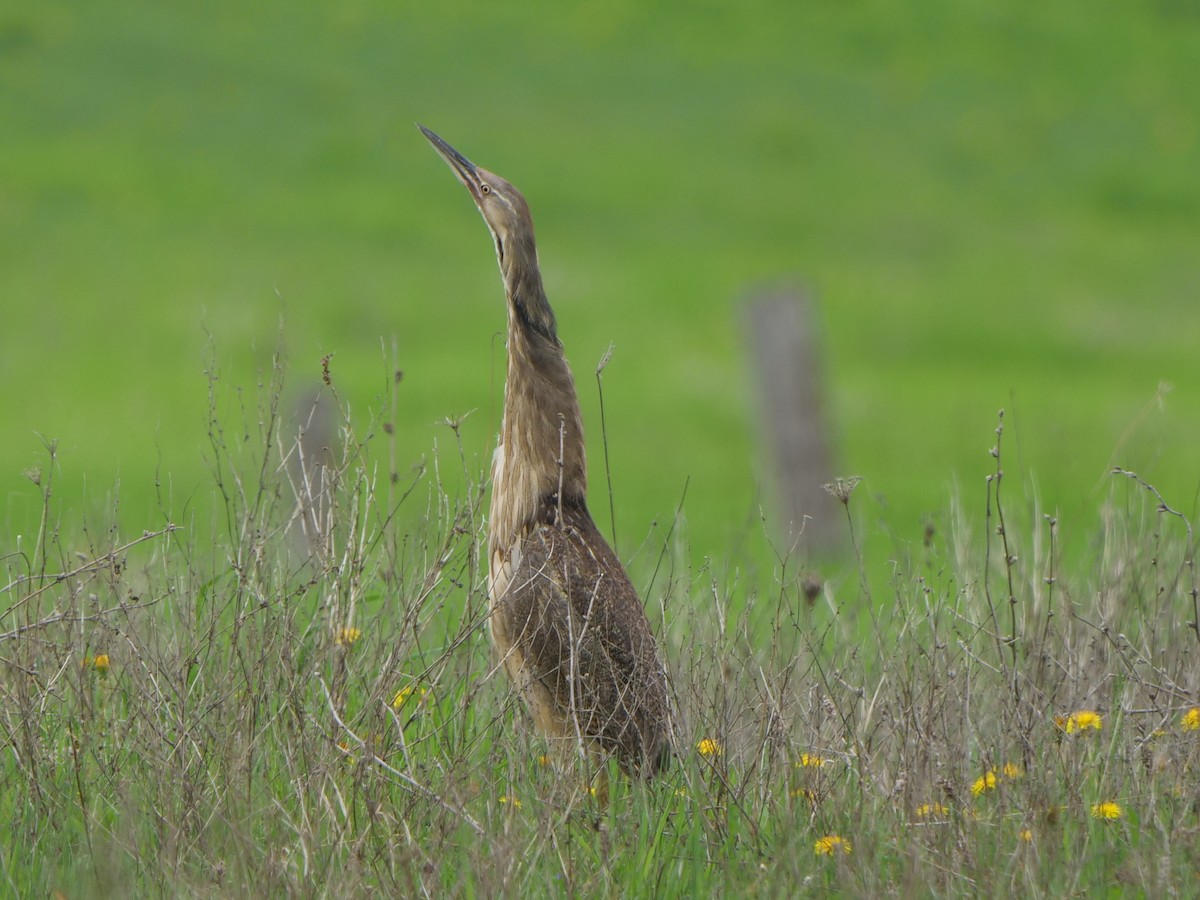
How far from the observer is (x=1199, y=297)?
24438 millimetres

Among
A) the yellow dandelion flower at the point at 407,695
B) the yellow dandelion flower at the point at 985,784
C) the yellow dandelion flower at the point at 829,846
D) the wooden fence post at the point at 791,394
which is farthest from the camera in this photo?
the wooden fence post at the point at 791,394

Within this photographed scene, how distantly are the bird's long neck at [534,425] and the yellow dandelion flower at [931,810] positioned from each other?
162 centimetres

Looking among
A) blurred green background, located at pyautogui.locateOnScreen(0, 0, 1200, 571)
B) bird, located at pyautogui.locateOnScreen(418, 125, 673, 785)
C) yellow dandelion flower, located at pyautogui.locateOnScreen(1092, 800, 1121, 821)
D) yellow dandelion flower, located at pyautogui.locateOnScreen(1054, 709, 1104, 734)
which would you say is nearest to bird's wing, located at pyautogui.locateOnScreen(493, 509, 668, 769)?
bird, located at pyautogui.locateOnScreen(418, 125, 673, 785)

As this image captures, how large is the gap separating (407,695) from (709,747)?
854 millimetres

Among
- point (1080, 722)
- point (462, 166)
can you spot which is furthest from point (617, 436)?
point (1080, 722)

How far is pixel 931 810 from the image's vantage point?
4.01 meters

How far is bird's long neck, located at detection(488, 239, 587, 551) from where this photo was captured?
517 centimetres

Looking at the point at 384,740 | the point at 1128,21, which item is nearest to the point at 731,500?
the point at 384,740

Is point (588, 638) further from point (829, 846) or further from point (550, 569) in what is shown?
point (829, 846)

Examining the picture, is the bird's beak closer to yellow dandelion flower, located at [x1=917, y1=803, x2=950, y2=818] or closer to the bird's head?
the bird's head

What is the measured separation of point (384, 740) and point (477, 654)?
1157 millimetres

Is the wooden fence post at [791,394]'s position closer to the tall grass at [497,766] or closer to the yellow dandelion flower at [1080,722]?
the tall grass at [497,766]

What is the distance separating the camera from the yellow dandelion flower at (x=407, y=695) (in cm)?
438

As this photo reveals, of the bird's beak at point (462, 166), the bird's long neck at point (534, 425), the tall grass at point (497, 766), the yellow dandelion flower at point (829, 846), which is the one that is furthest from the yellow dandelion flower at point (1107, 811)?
the bird's beak at point (462, 166)
